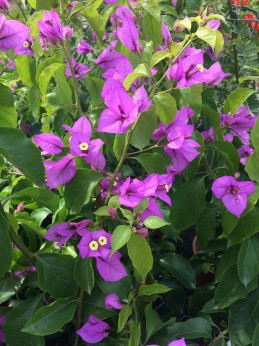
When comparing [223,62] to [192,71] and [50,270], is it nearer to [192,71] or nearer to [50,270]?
[192,71]

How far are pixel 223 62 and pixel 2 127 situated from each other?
0.81 meters

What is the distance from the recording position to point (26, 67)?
2.81 feet

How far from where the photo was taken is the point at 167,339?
30.8 inches

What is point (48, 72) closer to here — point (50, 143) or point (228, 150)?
point (50, 143)

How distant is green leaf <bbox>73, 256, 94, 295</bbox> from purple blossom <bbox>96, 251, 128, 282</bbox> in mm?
20

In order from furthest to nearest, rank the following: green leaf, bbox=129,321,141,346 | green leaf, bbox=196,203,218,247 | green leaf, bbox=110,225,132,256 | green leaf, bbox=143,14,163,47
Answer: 1. green leaf, bbox=196,203,218,247
2. green leaf, bbox=143,14,163,47
3. green leaf, bbox=129,321,141,346
4. green leaf, bbox=110,225,132,256

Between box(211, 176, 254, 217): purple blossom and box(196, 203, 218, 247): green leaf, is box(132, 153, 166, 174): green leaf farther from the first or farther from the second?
box(196, 203, 218, 247): green leaf

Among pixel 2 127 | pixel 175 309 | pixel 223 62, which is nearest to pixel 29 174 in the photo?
pixel 2 127

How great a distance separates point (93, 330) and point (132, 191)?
281 mm

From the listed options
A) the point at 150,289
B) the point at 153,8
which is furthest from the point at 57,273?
the point at 153,8

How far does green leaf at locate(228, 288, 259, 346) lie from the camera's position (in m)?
0.82

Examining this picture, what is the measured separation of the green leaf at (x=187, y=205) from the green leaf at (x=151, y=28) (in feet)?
0.99

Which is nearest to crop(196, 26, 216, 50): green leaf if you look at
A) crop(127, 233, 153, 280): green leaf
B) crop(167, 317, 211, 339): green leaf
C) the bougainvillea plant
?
the bougainvillea plant

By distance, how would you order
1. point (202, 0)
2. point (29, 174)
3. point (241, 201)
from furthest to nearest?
1. point (202, 0)
2. point (241, 201)
3. point (29, 174)
